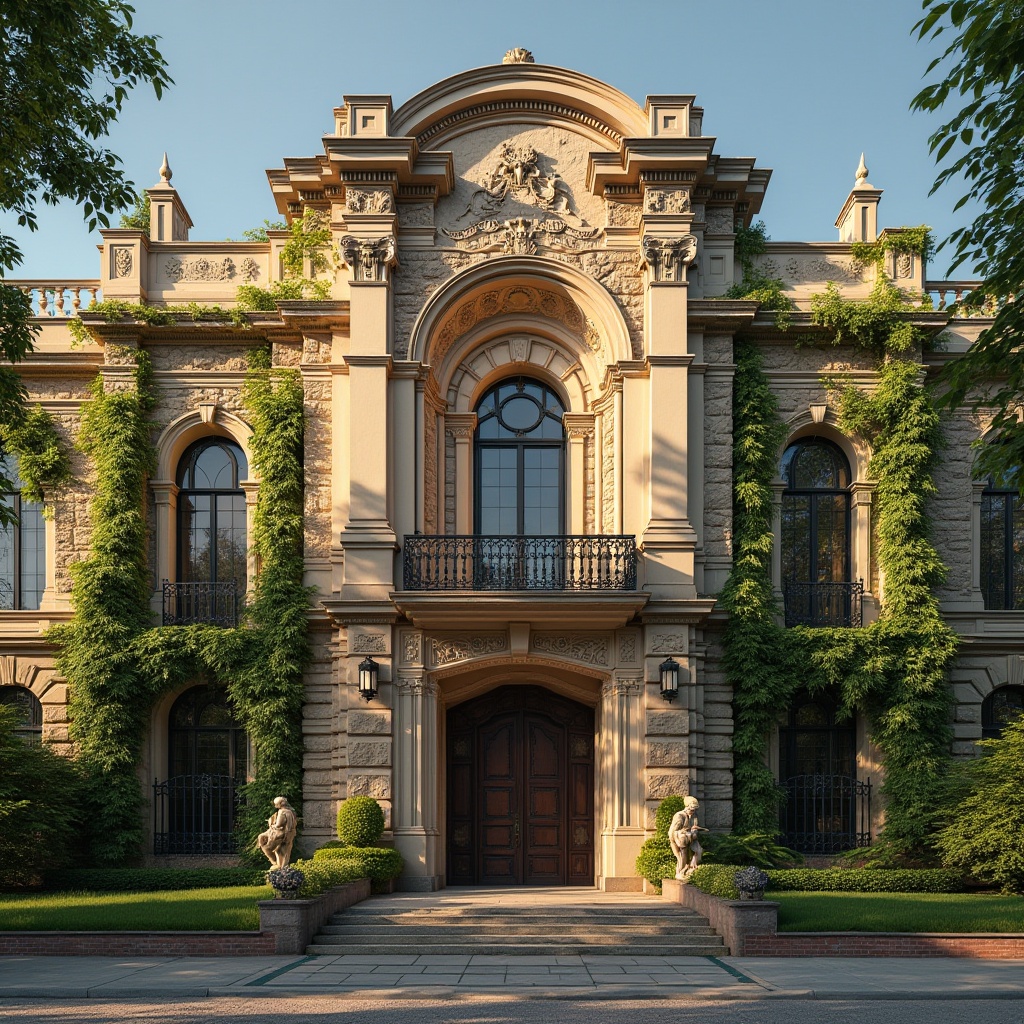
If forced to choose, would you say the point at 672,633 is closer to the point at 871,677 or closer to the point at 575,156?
the point at 871,677

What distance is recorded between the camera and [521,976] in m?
13.2

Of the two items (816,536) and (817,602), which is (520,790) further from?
(816,536)

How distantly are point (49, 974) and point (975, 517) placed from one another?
16925 millimetres

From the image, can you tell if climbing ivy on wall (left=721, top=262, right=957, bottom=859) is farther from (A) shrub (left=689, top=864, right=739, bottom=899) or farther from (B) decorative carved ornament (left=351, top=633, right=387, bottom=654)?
(B) decorative carved ornament (left=351, top=633, right=387, bottom=654)

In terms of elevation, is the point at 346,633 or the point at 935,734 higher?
the point at 346,633

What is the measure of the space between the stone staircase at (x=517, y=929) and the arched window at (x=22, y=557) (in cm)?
974

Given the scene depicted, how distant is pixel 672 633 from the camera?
64.3ft

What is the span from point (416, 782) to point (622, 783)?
342cm

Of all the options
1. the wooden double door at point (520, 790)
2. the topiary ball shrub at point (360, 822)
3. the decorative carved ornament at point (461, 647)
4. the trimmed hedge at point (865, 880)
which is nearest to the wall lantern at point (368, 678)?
the decorative carved ornament at point (461, 647)

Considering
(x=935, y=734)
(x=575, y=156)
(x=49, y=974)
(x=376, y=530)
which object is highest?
(x=575, y=156)

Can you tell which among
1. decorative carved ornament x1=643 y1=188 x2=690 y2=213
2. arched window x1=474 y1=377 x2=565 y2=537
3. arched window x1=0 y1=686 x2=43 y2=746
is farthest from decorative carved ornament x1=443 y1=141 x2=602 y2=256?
arched window x1=0 y1=686 x2=43 y2=746

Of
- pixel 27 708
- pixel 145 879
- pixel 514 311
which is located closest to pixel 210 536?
pixel 27 708

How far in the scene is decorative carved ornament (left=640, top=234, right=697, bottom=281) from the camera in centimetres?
2031

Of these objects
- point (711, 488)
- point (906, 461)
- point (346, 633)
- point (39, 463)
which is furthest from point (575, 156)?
point (39, 463)
